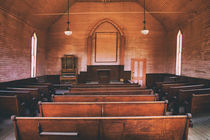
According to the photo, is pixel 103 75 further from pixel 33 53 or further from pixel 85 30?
pixel 33 53

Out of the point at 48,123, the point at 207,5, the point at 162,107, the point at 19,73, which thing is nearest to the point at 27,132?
the point at 48,123

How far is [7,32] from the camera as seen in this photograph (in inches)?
215

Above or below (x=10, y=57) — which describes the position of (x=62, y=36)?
above

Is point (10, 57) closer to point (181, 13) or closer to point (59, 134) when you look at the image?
point (59, 134)

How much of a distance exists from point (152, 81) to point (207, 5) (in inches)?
235

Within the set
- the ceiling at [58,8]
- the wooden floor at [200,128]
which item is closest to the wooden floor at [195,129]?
the wooden floor at [200,128]

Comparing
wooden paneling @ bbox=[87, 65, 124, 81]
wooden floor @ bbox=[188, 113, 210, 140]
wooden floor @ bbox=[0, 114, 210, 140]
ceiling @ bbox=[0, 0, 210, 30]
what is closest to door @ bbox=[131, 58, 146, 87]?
wooden paneling @ bbox=[87, 65, 124, 81]

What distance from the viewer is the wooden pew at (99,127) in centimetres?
162

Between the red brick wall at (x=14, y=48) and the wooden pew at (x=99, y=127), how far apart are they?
4.90 metres

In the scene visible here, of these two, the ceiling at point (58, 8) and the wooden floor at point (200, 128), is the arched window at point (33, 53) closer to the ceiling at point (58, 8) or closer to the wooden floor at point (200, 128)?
the ceiling at point (58, 8)

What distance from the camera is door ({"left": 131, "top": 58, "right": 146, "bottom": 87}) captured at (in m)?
9.96

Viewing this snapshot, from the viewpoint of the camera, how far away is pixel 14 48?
235 inches

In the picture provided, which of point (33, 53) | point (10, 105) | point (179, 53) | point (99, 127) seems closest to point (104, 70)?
point (33, 53)

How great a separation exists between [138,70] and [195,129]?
7039 millimetres
